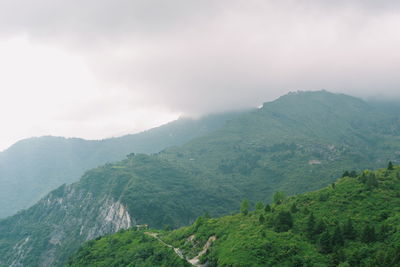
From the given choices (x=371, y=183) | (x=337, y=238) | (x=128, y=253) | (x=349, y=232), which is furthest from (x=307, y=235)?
(x=128, y=253)

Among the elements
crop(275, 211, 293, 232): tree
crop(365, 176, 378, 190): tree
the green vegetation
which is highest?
crop(365, 176, 378, 190): tree

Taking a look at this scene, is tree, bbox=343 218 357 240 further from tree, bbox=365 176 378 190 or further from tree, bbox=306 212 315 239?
tree, bbox=365 176 378 190

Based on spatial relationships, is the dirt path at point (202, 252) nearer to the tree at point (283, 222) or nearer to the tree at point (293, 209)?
the tree at point (283, 222)

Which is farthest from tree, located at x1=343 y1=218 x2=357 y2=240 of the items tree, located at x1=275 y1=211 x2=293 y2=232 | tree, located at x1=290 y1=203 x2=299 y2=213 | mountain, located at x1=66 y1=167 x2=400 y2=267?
tree, located at x1=290 y1=203 x2=299 y2=213

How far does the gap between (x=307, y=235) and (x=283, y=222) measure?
7.29 m

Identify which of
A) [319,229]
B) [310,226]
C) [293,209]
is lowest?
[319,229]

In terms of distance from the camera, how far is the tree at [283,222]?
74.4 meters

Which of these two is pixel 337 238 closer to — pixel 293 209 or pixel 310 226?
pixel 310 226

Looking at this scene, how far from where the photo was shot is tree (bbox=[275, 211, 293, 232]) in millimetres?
74438

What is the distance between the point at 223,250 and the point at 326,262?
75.6 ft

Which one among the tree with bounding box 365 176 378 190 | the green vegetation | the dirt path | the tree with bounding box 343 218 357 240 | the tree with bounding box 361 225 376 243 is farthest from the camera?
the green vegetation

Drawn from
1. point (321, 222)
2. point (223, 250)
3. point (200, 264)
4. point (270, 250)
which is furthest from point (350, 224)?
point (200, 264)

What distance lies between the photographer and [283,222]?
249ft

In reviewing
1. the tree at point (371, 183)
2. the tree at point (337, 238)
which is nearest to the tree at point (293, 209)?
the tree at point (337, 238)
